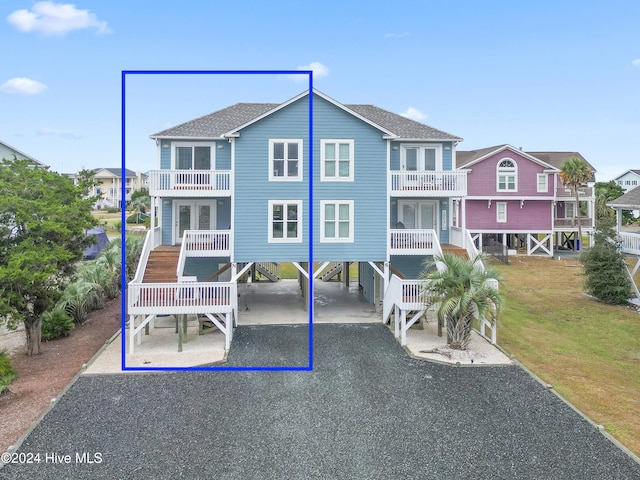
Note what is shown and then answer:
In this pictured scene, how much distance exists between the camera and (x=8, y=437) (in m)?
8.41

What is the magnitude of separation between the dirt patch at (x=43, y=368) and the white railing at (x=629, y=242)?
77.4ft

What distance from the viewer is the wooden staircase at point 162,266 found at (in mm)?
15562

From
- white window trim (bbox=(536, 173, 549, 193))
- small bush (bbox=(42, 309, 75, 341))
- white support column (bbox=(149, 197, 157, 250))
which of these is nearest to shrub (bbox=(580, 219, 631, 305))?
white window trim (bbox=(536, 173, 549, 193))

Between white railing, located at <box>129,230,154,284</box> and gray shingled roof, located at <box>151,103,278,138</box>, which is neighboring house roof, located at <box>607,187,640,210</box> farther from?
white railing, located at <box>129,230,154,284</box>

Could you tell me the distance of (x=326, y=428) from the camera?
8805mm

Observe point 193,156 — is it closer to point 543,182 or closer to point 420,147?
point 420,147

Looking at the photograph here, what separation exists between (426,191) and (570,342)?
7676 millimetres

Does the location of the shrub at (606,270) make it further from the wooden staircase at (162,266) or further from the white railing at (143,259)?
the white railing at (143,259)

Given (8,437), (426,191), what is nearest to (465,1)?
(426,191)

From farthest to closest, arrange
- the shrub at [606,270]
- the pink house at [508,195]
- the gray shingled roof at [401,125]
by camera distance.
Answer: the pink house at [508,195]
the shrub at [606,270]
the gray shingled roof at [401,125]

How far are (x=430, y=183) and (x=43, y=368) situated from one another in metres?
Result: 15.5

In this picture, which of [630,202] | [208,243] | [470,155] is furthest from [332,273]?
[470,155]

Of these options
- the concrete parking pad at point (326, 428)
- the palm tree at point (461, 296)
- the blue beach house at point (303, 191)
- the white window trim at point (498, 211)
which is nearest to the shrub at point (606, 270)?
the blue beach house at point (303, 191)

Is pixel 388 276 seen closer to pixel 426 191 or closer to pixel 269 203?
pixel 426 191
